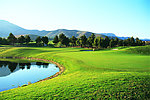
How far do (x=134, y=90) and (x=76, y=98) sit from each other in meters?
6.36

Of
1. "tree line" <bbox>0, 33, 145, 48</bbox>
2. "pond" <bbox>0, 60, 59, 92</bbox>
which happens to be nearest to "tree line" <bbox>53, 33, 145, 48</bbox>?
"tree line" <bbox>0, 33, 145, 48</bbox>

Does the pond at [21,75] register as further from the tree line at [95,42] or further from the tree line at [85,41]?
the tree line at [85,41]

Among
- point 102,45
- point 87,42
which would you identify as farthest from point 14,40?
point 102,45

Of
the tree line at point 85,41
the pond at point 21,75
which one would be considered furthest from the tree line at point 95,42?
the pond at point 21,75

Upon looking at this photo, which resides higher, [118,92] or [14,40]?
[14,40]

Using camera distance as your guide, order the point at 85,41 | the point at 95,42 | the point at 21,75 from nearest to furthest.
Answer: the point at 21,75
the point at 95,42
the point at 85,41

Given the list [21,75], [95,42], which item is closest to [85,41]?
[95,42]

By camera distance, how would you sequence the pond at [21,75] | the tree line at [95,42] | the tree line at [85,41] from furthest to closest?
the tree line at [85,41], the tree line at [95,42], the pond at [21,75]

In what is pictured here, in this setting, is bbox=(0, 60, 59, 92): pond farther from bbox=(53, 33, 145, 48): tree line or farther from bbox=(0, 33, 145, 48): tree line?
bbox=(0, 33, 145, 48): tree line

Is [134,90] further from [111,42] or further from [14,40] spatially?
[14,40]

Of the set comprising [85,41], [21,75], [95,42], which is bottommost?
[21,75]

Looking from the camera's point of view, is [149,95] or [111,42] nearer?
[149,95]

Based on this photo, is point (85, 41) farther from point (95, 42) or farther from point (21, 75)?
point (21, 75)

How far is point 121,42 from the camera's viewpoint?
417 ft
